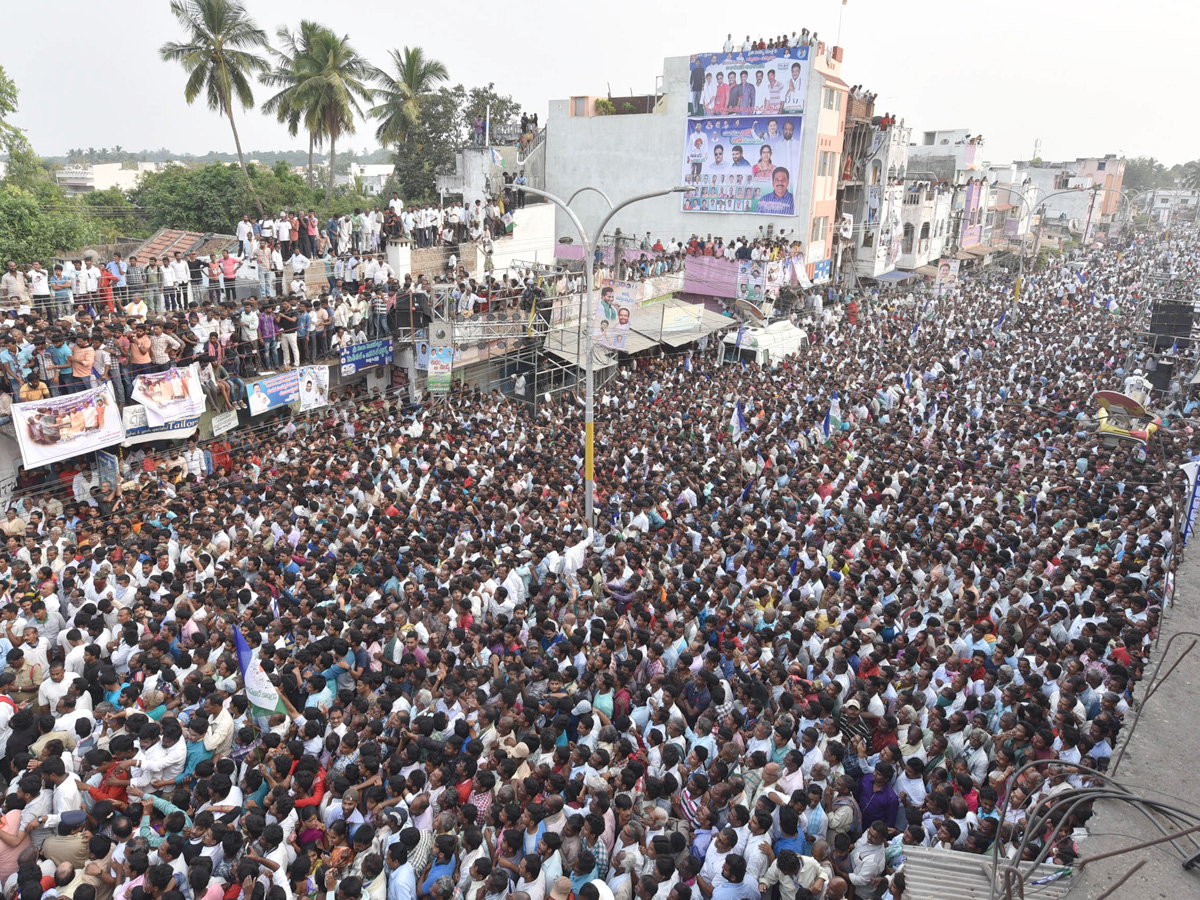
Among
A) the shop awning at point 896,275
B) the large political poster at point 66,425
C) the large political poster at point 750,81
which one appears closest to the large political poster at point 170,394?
the large political poster at point 66,425

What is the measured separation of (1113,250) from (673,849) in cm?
7868

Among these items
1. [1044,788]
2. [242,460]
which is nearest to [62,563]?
[242,460]

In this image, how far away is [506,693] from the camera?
671cm

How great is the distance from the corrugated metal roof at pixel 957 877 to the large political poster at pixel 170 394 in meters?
13.1

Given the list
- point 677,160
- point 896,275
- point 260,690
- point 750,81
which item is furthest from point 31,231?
point 896,275

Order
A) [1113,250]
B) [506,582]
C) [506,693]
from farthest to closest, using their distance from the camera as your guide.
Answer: [1113,250] → [506,582] → [506,693]

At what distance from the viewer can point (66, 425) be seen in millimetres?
12164

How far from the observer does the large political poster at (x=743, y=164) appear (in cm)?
3238

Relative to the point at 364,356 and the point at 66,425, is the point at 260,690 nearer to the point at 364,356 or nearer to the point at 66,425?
the point at 66,425

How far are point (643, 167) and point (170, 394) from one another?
26.6 m

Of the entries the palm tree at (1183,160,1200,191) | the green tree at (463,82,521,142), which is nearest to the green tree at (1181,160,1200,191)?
the palm tree at (1183,160,1200,191)

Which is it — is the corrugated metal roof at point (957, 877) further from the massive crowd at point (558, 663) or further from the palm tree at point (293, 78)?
the palm tree at point (293, 78)

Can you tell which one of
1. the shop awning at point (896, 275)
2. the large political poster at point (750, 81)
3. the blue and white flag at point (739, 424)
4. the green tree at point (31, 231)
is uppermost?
the large political poster at point (750, 81)

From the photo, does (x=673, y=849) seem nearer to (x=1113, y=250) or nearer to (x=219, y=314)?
(x=219, y=314)
